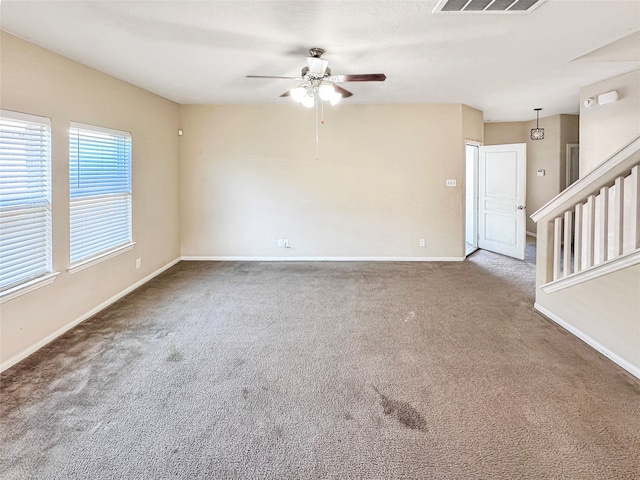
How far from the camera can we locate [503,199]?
6555mm

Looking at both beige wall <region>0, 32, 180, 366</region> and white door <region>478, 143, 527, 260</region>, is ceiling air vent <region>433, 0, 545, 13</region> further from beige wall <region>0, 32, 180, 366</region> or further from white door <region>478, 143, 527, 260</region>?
white door <region>478, 143, 527, 260</region>

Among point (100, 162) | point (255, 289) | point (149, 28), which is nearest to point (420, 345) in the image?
point (255, 289)

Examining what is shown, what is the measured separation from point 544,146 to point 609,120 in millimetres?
3197

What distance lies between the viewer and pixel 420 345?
10.3 ft

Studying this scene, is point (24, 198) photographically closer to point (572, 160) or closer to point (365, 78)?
point (365, 78)

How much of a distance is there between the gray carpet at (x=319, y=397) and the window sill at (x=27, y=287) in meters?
0.51

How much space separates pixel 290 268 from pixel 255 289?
44.4 inches

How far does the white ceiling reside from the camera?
103 inches

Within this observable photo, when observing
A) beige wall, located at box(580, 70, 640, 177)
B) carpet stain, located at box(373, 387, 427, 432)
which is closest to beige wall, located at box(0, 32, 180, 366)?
carpet stain, located at box(373, 387, 427, 432)

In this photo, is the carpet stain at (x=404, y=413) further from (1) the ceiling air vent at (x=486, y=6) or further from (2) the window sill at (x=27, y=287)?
(2) the window sill at (x=27, y=287)

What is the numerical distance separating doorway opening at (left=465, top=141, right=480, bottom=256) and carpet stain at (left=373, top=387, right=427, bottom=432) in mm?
4966

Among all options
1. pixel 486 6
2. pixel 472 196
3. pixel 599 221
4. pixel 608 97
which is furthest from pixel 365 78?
pixel 472 196

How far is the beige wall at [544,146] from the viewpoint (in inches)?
296

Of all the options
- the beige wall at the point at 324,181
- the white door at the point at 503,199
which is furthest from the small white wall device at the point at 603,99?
the beige wall at the point at 324,181
